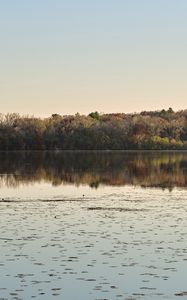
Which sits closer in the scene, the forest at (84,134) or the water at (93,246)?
the water at (93,246)

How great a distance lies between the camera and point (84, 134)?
150125 millimetres

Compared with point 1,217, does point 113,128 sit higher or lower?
higher

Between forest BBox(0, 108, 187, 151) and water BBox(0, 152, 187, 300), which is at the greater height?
forest BBox(0, 108, 187, 151)

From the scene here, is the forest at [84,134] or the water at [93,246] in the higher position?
the forest at [84,134]

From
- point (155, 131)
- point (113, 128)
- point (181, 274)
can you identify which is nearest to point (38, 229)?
point (181, 274)

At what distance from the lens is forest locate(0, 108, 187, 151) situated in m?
141

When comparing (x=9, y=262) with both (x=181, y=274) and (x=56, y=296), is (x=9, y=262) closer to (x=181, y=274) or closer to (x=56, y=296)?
(x=56, y=296)

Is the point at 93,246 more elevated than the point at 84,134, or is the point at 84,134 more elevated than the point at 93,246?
the point at 84,134

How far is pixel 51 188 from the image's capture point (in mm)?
38719

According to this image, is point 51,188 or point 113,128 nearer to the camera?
point 51,188

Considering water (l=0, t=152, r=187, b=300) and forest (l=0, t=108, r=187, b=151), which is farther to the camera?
forest (l=0, t=108, r=187, b=151)

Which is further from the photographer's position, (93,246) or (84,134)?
(84,134)

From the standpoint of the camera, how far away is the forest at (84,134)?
5566 inches

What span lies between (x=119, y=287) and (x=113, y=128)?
14360cm
